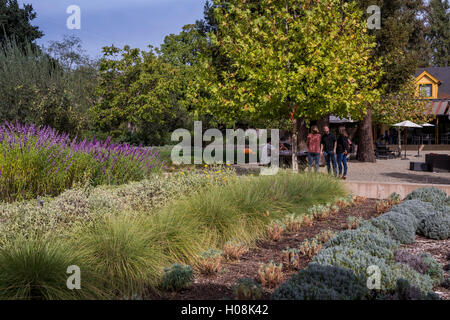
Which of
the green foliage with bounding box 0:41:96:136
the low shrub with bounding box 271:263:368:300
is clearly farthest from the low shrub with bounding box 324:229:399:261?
the green foliage with bounding box 0:41:96:136

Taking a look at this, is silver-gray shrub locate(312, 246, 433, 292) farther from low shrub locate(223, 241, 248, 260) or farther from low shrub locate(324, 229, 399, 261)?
low shrub locate(223, 241, 248, 260)

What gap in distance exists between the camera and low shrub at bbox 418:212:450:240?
608 cm

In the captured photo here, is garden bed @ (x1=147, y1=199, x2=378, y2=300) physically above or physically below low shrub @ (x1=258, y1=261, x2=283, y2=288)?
below

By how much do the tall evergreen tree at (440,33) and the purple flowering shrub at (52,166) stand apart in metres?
54.3

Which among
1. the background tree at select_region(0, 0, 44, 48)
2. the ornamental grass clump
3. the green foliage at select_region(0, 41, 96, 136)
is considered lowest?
the ornamental grass clump

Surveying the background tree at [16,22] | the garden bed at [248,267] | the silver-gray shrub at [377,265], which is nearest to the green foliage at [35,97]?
the garden bed at [248,267]

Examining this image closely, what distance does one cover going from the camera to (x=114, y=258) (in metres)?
3.90

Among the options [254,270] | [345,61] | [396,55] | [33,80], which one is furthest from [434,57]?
[254,270]

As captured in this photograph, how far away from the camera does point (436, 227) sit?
6.15 metres

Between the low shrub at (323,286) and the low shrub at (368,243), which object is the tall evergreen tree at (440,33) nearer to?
the low shrub at (368,243)

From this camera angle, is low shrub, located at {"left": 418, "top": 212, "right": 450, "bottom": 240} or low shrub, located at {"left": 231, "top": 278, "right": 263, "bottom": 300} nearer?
low shrub, located at {"left": 231, "top": 278, "right": 263, "bottom": 300}

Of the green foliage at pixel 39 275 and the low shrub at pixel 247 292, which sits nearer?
the green foliage at pixel 39 275

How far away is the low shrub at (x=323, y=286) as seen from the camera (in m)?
3.22

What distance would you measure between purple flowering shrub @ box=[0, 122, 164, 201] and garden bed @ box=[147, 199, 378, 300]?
3326 millimetres
